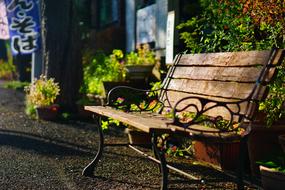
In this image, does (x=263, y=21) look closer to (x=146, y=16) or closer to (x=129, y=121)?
(x=129, y=121)

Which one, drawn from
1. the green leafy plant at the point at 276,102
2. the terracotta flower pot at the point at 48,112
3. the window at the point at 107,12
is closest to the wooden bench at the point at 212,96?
the green leafy plant at the point at 276,102

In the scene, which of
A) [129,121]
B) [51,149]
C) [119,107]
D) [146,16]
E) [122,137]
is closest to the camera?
[129,121]

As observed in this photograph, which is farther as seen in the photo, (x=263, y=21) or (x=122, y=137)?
(x=122, y=137)

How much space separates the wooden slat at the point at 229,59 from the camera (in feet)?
13.0

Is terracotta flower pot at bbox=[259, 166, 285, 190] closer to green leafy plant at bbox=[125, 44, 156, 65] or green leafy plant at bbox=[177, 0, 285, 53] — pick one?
green leafy plant at bbox=[177, 0, 285, 53]

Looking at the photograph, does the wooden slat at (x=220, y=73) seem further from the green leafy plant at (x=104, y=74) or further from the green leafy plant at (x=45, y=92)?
the green leafy plant at (x=104, y=74)

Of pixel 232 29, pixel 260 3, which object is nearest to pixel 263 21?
pixel 260 3

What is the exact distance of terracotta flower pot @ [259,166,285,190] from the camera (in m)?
4.07

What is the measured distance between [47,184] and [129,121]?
98 cm

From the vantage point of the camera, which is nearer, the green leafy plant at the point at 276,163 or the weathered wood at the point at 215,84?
the weathered wood at the point at 215,84

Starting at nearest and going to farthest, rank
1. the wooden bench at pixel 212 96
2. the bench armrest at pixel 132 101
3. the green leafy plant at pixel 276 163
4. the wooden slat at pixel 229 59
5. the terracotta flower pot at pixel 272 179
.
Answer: the wooden bench at pixel 212 96 < the wooden slat at pixel 229 59 < the terracotta flower pot at pixel 272 179 < the green leafy plant at pixel 276 163 < the bench armrest at pixel 132 101

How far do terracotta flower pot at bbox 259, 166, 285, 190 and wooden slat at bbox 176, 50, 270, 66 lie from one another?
0.86 metres

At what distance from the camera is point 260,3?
4.73 m

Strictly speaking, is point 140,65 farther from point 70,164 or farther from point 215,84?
point 215,84
